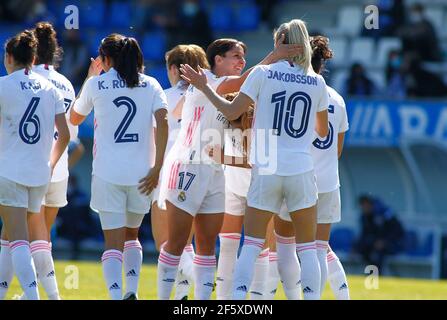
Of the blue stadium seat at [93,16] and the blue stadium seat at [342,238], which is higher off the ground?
the blue stadium seat at [93,16]

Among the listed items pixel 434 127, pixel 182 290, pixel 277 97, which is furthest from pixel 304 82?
pixel 434 127

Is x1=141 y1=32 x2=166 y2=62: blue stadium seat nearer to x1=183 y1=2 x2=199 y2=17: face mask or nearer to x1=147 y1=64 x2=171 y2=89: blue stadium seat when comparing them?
x1=183 y1=2 x2=199 y2=17: face mask

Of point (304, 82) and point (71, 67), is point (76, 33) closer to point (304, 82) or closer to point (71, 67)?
point (71, 67)

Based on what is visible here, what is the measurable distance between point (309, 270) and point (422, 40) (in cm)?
1373

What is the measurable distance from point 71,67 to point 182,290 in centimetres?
1283

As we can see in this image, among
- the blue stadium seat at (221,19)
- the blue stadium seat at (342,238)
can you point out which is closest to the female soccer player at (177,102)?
the blue stadium seat at (342,238)

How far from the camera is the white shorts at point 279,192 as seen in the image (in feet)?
27.8

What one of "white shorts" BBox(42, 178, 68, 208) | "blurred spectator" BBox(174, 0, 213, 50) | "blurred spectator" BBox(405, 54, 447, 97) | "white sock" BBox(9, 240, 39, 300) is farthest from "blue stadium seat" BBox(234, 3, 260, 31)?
"white sock" BBox(9, 240, 39, 300)

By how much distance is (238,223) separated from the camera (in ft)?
31.5

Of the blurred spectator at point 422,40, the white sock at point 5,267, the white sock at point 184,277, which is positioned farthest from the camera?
the blurred spectator at point 422,40

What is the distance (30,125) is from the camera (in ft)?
28.6

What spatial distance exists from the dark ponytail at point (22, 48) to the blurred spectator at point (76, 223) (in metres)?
12.0

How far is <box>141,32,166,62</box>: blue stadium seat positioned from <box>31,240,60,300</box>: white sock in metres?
13.4

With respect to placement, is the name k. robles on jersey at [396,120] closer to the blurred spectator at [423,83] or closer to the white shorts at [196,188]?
the blurred spectator at [423,83]
